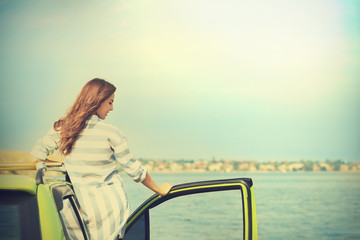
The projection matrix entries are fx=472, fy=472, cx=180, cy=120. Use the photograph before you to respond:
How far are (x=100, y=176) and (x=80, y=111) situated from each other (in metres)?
0.22

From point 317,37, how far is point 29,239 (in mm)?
51312

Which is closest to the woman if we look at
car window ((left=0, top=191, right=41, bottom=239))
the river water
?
car window ((left=0, top=191, right=41, bottom=239))

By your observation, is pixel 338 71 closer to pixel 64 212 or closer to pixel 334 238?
pixel 334 238

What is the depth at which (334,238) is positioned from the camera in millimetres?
22016

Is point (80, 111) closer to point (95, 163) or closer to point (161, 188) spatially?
point (95, 163)

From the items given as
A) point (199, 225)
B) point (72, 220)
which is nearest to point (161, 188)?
point (72, 220)

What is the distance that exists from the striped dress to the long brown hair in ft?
0.09

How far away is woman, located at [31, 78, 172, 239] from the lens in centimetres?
150

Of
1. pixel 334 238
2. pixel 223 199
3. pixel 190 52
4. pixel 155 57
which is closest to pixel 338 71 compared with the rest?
pixel 190 52

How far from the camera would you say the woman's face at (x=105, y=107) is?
157 cm

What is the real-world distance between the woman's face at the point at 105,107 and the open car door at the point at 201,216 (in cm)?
32

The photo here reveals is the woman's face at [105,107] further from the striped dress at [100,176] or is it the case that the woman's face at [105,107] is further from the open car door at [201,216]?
the open car door at [201,216]

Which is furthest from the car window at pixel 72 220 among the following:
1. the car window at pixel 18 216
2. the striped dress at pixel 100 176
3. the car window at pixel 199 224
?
the car window at pixel 199 224

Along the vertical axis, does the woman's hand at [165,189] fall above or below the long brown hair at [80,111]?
below
